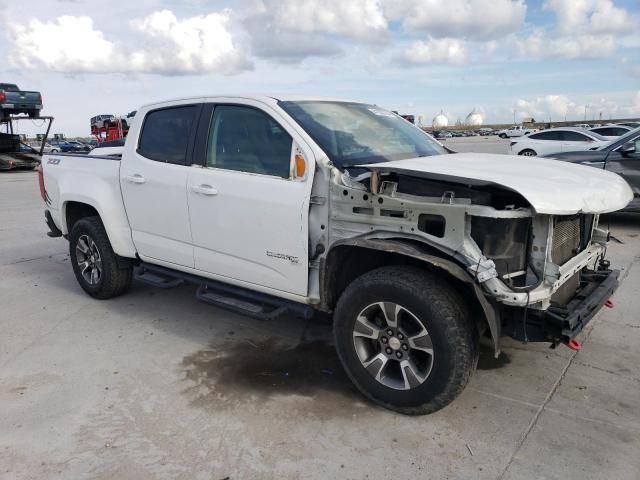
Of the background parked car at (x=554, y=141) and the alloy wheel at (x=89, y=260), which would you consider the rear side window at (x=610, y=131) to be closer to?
the background parked car at (x=554, y=141)

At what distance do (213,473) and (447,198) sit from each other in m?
1.94

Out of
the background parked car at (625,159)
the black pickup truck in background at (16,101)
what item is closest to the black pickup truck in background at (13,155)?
the black pickup truck in background at (16,101)

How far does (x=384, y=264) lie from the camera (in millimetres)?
3488

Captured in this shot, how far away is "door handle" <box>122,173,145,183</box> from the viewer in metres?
4.52

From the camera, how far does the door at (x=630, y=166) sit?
7787 millimetres

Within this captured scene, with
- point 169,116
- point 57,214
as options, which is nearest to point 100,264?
point 57,214

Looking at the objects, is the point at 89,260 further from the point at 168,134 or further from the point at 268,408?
the point at 268,408

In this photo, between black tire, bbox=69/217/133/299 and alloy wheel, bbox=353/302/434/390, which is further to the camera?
black tire, bbox=69/217/133/299

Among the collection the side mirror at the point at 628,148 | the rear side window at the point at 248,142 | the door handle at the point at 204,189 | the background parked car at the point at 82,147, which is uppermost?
the rear side window at the point at 248,142

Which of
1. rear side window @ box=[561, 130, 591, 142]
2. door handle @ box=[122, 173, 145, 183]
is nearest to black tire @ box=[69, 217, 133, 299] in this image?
door handle @ box=[122, 173, 145, 183]

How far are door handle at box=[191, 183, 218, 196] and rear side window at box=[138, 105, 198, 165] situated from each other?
1.05ft

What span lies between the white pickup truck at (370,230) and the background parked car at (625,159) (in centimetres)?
466

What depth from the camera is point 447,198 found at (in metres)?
3.01

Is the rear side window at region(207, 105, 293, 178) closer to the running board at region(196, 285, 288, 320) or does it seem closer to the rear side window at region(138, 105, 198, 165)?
the rear side window at region(138, 105, 198, 165)
